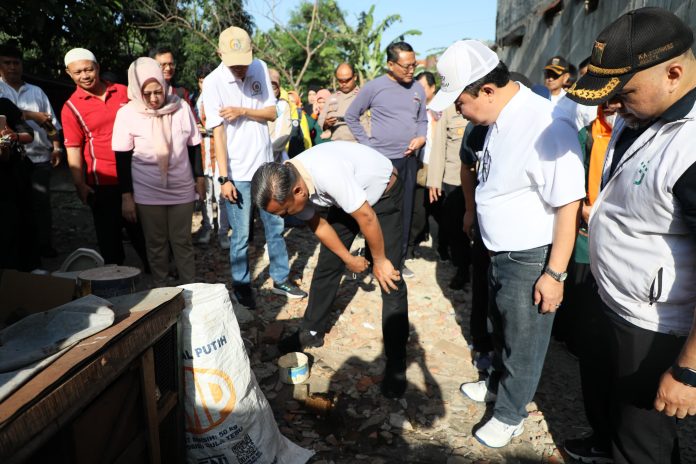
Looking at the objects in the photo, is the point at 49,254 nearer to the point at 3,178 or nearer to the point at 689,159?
the point at 3,178

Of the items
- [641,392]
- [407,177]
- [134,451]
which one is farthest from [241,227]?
[641,392]

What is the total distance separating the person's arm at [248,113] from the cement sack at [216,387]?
6.48 ft

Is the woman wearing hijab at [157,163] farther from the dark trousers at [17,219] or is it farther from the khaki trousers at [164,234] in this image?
the dark trousers at [17,219]

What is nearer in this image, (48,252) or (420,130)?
(420,130)

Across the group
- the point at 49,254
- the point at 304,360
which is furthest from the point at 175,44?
the point at 304,360

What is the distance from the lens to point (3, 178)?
377 cm

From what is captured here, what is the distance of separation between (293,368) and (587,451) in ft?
5.93

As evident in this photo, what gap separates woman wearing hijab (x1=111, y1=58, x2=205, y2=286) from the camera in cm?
338

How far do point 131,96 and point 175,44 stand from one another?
13499 mm

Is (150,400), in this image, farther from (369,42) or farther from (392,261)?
(369,42)

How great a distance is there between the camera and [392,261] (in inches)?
121

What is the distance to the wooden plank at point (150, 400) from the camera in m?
1.79

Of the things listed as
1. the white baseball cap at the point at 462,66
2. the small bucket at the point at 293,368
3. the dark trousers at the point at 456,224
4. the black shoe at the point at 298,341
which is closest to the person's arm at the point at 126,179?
the black shoe at the point at 298,341

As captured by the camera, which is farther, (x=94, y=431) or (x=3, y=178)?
(x=3, y=178)
